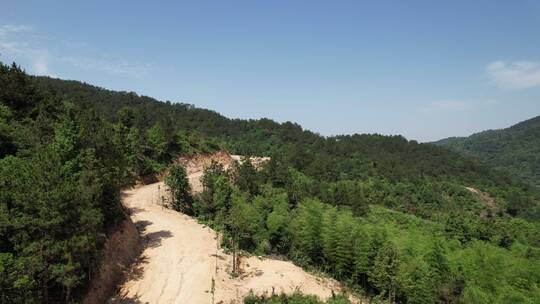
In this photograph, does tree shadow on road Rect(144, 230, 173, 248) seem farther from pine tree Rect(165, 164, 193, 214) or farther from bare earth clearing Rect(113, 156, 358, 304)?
pine tree Rect(165, 164, 193, 214)

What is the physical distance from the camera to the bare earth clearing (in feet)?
80.7

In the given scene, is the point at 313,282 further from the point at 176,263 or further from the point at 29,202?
the point at 29,202

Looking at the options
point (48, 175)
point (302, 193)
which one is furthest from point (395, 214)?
point (48, 175)

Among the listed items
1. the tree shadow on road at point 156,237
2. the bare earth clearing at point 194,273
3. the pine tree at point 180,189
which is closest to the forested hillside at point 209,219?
the pine tree at point 180,189

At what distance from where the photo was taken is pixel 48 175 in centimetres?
1862

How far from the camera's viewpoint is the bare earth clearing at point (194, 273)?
24.6m

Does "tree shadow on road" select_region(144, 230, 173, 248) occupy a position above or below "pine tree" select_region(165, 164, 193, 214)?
below

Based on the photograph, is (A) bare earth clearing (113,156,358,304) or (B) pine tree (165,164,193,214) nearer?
(A) bare earth clearing (113,156,358,304)

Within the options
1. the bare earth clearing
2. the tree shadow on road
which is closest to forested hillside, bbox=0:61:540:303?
the bare earth clearing

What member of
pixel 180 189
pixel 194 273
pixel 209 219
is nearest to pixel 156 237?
pixel 194 273

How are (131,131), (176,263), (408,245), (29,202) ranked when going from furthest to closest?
1. (131,131)
2. (408,245)
3. (176,263)
4. (29,202)

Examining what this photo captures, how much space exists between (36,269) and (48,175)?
4684mm

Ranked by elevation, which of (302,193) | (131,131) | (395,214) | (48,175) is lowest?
(395,214)

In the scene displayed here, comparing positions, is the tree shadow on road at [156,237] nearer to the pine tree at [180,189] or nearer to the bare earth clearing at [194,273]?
the bare earth clearing at [194,273]
